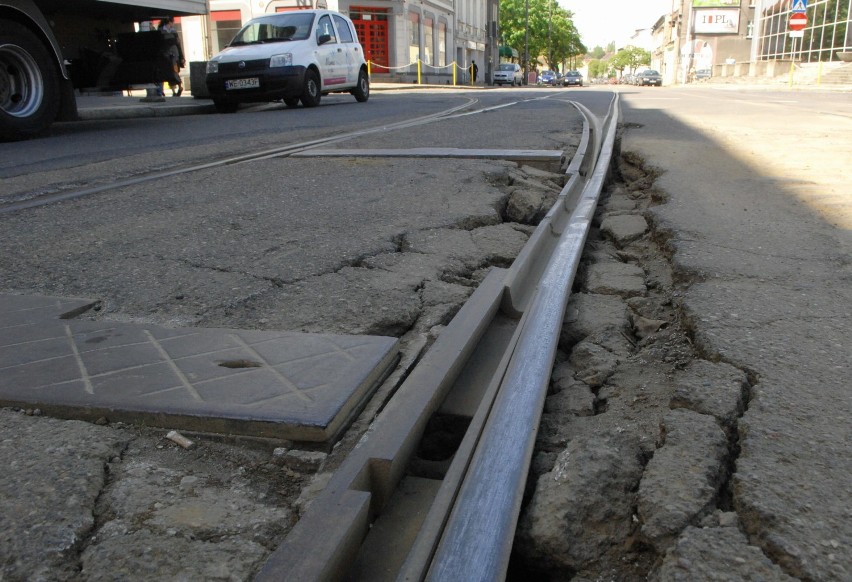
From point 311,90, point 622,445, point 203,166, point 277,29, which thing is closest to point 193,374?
point 622,445

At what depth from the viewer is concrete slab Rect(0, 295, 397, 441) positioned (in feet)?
5.47

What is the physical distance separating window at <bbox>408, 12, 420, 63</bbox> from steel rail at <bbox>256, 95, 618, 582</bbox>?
35556mm

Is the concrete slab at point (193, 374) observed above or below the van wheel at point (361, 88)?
below

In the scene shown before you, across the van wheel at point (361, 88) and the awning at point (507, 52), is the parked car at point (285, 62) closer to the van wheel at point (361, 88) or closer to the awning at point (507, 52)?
the van wheel at point (361, 88)

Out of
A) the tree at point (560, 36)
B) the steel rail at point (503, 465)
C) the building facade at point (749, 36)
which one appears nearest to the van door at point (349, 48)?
the steel rail at point (503, 465)

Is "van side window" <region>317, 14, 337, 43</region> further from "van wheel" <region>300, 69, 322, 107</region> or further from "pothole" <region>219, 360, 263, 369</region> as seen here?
"pothole" <region>219, 360, 263, 369</region>

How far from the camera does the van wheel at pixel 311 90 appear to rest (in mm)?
12875

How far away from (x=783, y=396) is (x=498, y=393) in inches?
28.5

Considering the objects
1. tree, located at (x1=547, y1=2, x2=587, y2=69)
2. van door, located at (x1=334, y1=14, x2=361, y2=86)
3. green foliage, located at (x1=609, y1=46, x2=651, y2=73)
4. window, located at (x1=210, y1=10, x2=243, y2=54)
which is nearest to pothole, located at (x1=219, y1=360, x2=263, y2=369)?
van door, located at (x1=334, y1=14, x2=361, y2=86)

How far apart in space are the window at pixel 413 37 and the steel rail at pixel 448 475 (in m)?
35.6

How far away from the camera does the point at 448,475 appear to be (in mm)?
1457

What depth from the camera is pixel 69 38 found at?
8.62 meters

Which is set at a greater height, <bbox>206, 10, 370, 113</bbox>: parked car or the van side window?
the van side window

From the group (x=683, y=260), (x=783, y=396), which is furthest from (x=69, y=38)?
(x=783, y=396)
